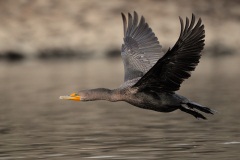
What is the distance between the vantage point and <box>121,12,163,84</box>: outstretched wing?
1227 centimetres

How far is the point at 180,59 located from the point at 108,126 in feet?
10.5

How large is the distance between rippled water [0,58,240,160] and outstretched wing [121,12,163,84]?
1.03 meters

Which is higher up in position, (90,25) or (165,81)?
(90,25)

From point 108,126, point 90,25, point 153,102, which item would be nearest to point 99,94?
point 153,102

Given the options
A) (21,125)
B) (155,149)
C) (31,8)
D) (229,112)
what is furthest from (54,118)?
(31,8)

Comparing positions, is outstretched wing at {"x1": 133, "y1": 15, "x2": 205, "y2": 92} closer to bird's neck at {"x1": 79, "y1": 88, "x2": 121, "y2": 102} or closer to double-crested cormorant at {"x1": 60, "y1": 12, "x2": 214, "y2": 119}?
double-crested cormorant at {"x1": 60, "y1": 12, "x2": 214, "y2": 119}

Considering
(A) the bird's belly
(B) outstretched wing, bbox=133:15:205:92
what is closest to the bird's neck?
(A) the bird's belly

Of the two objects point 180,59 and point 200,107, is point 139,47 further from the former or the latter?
point 180,59

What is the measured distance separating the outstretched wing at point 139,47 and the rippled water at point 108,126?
103 cm

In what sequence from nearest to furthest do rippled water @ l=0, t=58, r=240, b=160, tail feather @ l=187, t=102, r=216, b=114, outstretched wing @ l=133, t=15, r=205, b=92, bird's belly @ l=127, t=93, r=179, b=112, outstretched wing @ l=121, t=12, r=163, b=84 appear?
outstretched wing @ l=133, t=15, r=205, b=92 < rippled water @ l=0, t=58, r=240, b=160 < tail feather @ l=187, t=102, r=216, b=114 < bird's belly @ l=127, t=93, r=179, b=112 < outstretched wing @ l=121, t=12, r=163, b=84

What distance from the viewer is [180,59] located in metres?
9.75

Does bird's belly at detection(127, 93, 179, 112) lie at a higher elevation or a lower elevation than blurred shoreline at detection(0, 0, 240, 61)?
lower

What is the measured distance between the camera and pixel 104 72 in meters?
24.9

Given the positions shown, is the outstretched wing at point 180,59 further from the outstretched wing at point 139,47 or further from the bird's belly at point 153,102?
the outstretched wing at point 139,47
